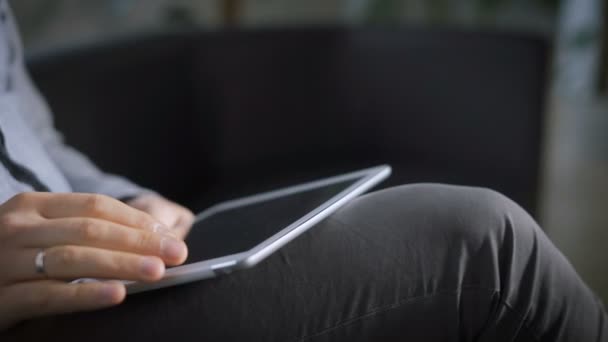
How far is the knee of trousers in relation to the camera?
536 mm

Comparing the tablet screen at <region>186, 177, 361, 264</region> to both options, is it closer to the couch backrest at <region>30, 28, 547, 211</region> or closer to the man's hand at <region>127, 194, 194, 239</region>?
the man's hand at <region>127, 194, 194, 239</region>

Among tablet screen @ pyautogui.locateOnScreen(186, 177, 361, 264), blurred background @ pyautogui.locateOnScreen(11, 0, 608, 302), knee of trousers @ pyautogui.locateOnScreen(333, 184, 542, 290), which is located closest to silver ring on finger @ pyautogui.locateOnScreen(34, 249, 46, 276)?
tablet screen @ pyautogui.locateOnScreen(186, 177, 361, 264)

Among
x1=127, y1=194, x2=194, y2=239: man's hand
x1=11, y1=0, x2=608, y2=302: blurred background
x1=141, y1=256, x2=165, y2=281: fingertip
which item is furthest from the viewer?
x1=11, y1=0, x2=608, y2=302: blurred background

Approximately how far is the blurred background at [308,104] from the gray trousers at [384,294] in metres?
0.63

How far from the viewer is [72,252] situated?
19.6 inches

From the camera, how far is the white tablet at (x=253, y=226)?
0.51 meters

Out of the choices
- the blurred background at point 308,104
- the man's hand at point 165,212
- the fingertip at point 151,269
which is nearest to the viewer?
the fingertip at point 151,269

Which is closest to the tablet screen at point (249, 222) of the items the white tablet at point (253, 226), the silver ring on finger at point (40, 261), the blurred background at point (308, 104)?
the white tablet at point (253, 226)

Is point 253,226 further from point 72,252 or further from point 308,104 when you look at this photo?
point 308,104

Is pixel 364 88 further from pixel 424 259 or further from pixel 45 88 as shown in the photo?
pixel 424 259

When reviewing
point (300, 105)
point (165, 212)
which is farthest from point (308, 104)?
point (165, 212)

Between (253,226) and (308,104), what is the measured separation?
88 cm

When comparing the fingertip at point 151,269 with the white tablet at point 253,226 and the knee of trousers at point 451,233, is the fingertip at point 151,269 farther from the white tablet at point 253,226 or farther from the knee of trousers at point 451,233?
the knee of trousers at point 451,233

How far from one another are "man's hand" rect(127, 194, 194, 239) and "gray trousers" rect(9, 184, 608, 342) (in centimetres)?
22
